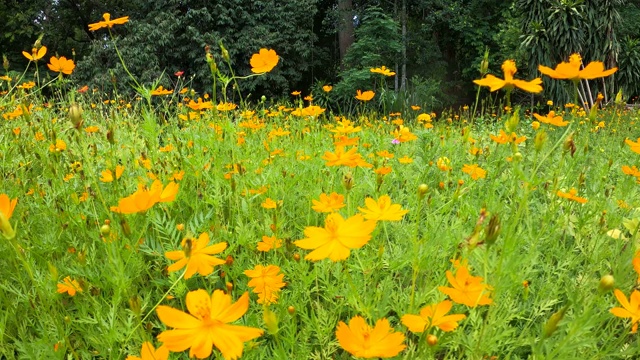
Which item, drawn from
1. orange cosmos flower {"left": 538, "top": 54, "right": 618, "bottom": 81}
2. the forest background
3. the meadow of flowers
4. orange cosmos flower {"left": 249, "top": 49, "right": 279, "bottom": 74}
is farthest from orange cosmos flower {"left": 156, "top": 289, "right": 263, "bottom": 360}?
the forest background

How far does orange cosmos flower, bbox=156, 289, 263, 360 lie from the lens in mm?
508

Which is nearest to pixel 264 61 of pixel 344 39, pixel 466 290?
pixel 466 290

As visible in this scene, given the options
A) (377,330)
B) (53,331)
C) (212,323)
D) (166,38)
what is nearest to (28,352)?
(53,331)

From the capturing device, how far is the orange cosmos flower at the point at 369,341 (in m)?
0.55

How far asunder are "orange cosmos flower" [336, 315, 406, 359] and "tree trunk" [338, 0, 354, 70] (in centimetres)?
1057

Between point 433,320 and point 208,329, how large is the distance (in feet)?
1.04

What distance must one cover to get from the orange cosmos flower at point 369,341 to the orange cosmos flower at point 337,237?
101mm

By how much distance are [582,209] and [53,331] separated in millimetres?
1640

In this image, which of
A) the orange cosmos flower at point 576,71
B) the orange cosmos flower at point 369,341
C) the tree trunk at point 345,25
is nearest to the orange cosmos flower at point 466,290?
the orange cosmos flower at point 369,341

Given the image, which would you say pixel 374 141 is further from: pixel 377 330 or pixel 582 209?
pixel 377 330

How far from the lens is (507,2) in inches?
452

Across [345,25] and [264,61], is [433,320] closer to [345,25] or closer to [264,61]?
[264,61]

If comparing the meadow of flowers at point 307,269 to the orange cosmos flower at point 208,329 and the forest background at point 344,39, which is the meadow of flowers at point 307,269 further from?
the forest background at point 344,39

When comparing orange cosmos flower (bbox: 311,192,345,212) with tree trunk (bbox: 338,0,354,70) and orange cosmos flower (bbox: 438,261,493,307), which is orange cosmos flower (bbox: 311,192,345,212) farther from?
tree trunk (bbox: 338,0,354,70)
